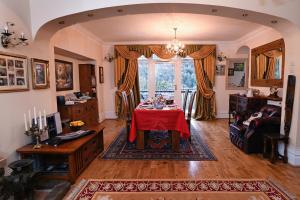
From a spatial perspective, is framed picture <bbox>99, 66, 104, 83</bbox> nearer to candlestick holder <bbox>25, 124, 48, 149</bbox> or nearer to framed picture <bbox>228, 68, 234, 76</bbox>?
candlestick holder <bbox>25, 124, 48, 149</bbox>

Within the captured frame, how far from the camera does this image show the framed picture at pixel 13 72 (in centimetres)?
234

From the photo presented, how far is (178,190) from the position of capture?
95.7 inches

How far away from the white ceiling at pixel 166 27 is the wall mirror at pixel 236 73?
2.97 ft

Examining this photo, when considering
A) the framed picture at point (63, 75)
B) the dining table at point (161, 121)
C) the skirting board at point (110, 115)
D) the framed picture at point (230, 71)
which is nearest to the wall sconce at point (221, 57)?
the framed picture at point (230, 71)

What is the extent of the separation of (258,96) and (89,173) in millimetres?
4245

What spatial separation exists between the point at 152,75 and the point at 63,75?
9.94 feet

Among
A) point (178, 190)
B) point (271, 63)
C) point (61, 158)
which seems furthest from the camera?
point (271, 63)

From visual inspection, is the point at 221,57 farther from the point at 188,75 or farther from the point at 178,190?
the point at 178,190

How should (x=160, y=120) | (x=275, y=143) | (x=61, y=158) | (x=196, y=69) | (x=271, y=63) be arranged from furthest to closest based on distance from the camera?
1. (x=196, y=69)
2. (x=271, y=63)
3. (x=160, y=120)
4. (x=275, y=143)
5. (x=61, y=158)

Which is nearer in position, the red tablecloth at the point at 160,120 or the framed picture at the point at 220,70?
the red tablecloth at the point at 160,120

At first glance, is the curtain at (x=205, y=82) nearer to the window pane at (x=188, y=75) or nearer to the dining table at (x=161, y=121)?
the window pane at (x=188, y=75)

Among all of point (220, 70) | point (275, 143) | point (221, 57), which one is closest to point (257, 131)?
point (275, 143)

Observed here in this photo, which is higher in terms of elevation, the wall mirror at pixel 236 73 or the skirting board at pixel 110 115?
the wall mirror at pixel 236 73

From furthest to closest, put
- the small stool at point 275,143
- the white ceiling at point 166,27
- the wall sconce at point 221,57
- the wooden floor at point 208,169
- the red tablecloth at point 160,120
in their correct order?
the wall sconce at point 221,57, the white ceiling at point 166,27, the red tablecloth at point 160,120, the small stool at point 275,143, the wooden floor at point 208,169
